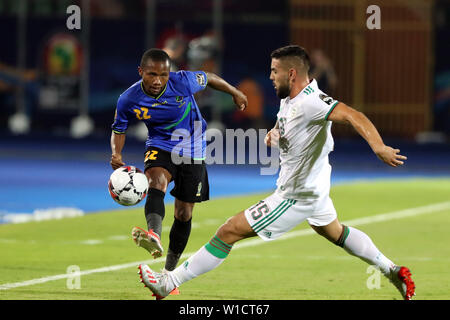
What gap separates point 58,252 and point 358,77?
17779 millimetres

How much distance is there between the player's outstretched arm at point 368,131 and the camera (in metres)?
7.33

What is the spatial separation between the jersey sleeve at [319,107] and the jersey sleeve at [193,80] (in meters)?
1.98

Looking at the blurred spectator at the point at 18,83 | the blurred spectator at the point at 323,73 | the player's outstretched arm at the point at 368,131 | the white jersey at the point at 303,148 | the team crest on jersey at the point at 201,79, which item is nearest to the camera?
the player's outstretched arm at the point at 368,131

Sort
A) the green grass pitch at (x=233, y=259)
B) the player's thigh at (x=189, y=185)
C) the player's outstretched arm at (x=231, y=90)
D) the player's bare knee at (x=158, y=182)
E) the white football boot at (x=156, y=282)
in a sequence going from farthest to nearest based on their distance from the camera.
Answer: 1. the player's outstretched arm at (x=231, y=90)
2. the player's thigh at (x=189, y=185)
3. the player's bare knee at (x=158, y=182)
4. the green grass pitch at (x=233, y=259)
5. the white football boot at (x=156, y=282)

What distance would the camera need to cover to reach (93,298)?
868 centimetres

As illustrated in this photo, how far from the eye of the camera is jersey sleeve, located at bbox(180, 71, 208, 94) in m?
9.64

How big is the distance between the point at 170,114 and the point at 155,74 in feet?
1.67

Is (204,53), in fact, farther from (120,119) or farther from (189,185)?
(189,185)

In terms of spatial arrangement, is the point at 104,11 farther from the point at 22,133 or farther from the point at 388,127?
the point at 388,127

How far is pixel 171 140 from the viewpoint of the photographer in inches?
378

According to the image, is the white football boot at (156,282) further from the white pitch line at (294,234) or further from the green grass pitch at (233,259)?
the white pitch line at (294,234)

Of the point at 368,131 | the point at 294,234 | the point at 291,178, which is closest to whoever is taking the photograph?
the point at 368,131

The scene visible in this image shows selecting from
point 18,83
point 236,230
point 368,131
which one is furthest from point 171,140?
point 18,83

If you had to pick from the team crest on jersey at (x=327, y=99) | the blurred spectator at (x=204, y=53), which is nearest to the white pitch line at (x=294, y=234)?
the team crest on jersey at (x=327, y=99)
